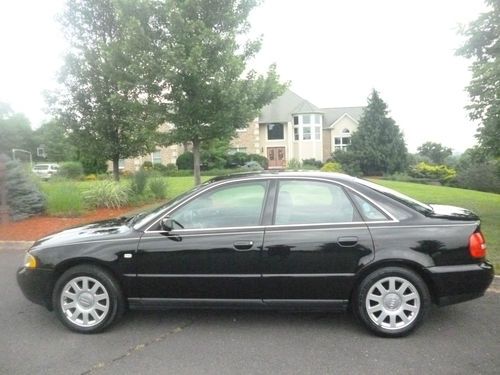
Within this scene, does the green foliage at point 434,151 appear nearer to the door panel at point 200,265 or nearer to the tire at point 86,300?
the door panel at point 200,265

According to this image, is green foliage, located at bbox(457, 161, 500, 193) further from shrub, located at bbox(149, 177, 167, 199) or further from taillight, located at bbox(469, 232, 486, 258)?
taillight, located at bbox(469, 232, 486, 258)

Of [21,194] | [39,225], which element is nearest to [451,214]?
[39,225]

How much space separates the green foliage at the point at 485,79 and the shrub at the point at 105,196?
29.4ft

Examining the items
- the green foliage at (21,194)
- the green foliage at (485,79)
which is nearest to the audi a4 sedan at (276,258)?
the green foliage at (485,79)

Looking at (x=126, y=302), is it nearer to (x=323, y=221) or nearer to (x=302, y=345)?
(x=302, y=345)

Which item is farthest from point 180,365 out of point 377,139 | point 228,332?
point 377,139

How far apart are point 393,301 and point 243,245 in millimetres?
1454

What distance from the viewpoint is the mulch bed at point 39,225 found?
357 inches

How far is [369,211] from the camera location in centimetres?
438

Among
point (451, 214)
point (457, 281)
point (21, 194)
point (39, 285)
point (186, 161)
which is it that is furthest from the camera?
point (186, 161)

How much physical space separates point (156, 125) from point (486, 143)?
7517 millimetres

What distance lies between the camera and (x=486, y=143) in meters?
9.66

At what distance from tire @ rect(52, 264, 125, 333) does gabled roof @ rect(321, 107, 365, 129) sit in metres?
47.1

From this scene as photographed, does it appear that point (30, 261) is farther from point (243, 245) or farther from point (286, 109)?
point (286, 109)
